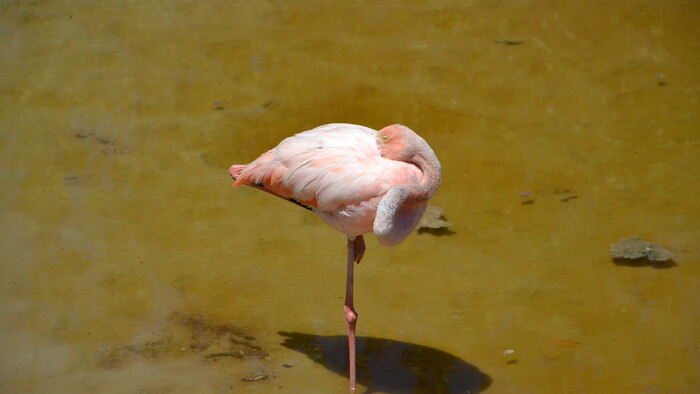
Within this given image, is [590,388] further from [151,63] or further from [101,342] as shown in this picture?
[151,63]

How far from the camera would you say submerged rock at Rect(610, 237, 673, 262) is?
5.59m

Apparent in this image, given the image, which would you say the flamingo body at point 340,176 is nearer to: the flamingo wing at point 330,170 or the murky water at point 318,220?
the flamingo wing at point 330,170

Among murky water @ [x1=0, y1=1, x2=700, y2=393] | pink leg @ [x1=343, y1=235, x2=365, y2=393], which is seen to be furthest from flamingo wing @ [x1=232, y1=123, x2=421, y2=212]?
murky water @ [x1=0, y1=1, x2=700, y2=393]

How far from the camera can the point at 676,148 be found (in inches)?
263

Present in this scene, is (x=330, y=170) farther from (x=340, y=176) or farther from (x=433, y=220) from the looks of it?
(x=433, y=220)

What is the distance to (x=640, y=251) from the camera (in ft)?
18.4

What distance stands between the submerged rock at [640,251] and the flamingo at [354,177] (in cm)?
166

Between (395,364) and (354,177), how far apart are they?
113cm

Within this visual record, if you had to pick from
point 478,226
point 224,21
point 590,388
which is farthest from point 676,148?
point 224,21

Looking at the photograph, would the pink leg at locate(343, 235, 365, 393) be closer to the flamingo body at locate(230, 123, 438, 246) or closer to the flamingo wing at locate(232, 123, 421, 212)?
the flamingo body at locate(230, 123, 438, 246)

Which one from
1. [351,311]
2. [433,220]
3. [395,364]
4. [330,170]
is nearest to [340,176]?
[330,170]

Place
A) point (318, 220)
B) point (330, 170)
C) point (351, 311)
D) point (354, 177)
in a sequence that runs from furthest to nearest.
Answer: point (318, 220)
point (351, 311)
point (330, 170)
point (354, 177)

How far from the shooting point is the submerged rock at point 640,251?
A: 5.59 meters

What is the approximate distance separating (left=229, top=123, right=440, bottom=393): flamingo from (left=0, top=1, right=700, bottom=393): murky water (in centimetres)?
68
